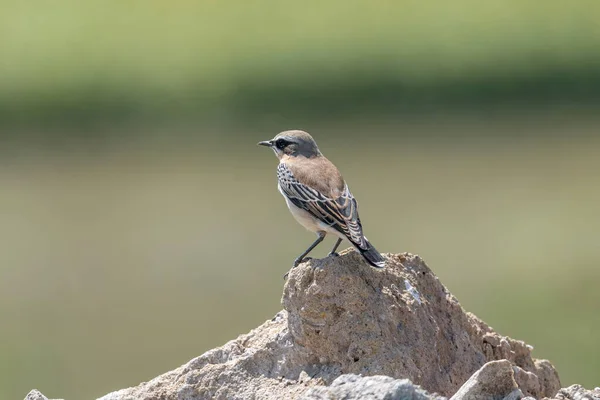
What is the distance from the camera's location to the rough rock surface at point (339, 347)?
6.55 meters

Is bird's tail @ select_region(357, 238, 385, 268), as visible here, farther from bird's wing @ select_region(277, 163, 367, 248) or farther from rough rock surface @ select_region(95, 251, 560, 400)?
bird's wing @ select_region(277, 163, 367, 248)

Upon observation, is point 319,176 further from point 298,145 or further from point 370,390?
point 370,390

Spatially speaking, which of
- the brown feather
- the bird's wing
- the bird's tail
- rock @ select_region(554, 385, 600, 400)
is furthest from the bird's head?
rock @ select_region(554, 385, 600, 400)

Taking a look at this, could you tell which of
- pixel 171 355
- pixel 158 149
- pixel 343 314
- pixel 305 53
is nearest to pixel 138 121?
pixel 158 149

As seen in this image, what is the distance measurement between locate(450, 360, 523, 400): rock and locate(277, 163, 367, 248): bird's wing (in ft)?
6.44

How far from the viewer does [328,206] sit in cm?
807

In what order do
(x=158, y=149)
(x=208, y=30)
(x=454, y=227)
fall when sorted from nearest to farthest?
(x=454, y=227)
(x=158, y=149)
(x=208, y=30)

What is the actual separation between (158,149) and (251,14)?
7.35m

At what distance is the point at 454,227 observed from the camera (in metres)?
19.7

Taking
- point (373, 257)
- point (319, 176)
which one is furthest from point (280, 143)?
point (373, 257)

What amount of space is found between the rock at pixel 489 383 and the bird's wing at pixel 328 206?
6.44 ft

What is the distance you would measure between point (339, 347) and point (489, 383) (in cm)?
100

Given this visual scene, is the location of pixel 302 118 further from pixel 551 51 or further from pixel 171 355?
pixel 171 355

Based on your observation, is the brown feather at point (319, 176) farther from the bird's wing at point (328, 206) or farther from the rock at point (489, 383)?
the rock at point (489, 383)
